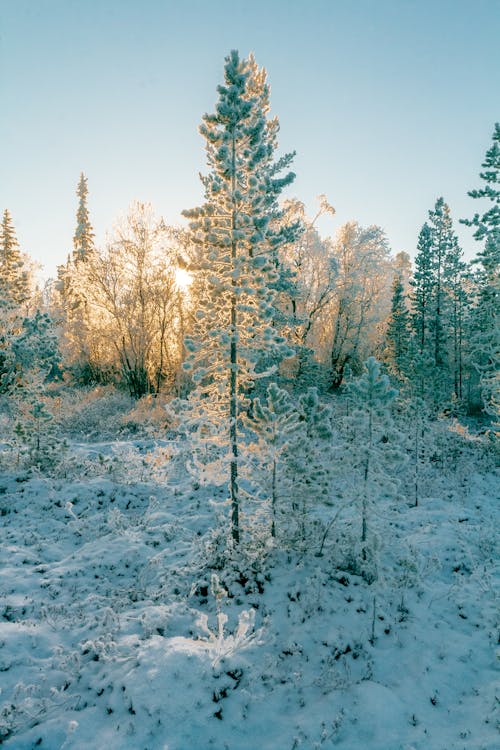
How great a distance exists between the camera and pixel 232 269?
8.77 meters

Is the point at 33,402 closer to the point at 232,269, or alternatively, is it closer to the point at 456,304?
the point at 232,269

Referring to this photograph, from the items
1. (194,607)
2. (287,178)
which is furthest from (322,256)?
(194,607)

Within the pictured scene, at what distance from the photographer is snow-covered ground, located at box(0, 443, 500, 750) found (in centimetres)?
499

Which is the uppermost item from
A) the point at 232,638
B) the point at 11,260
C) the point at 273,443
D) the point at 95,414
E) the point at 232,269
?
the point at 11,260

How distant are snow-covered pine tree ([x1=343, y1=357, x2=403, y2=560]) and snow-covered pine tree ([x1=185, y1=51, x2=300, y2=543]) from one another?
2.19m

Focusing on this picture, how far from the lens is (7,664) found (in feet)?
18.8

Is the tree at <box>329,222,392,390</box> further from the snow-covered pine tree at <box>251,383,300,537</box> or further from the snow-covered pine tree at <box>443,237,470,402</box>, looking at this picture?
the snow-covered pine tree at <box>251,383,300,537</box>

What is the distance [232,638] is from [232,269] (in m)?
7.02

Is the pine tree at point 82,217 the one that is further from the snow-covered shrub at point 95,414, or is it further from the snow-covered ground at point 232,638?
the snow-covered ground at point 232,638

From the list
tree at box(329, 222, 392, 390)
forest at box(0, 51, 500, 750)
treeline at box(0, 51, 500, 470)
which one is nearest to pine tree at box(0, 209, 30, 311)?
treeline at box(0, 51, 500, 470)

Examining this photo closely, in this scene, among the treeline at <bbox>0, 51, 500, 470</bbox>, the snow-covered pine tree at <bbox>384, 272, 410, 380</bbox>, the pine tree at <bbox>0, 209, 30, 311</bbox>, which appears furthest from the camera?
the pine tree at <bbox>0, 209, 30, 311</bbox>

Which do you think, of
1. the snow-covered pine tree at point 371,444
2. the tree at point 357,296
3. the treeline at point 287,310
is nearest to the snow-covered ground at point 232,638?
the snow-covered pine tree at point 371,444

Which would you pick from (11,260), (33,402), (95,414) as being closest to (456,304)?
(95,414)

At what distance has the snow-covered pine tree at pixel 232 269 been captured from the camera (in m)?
8.46
